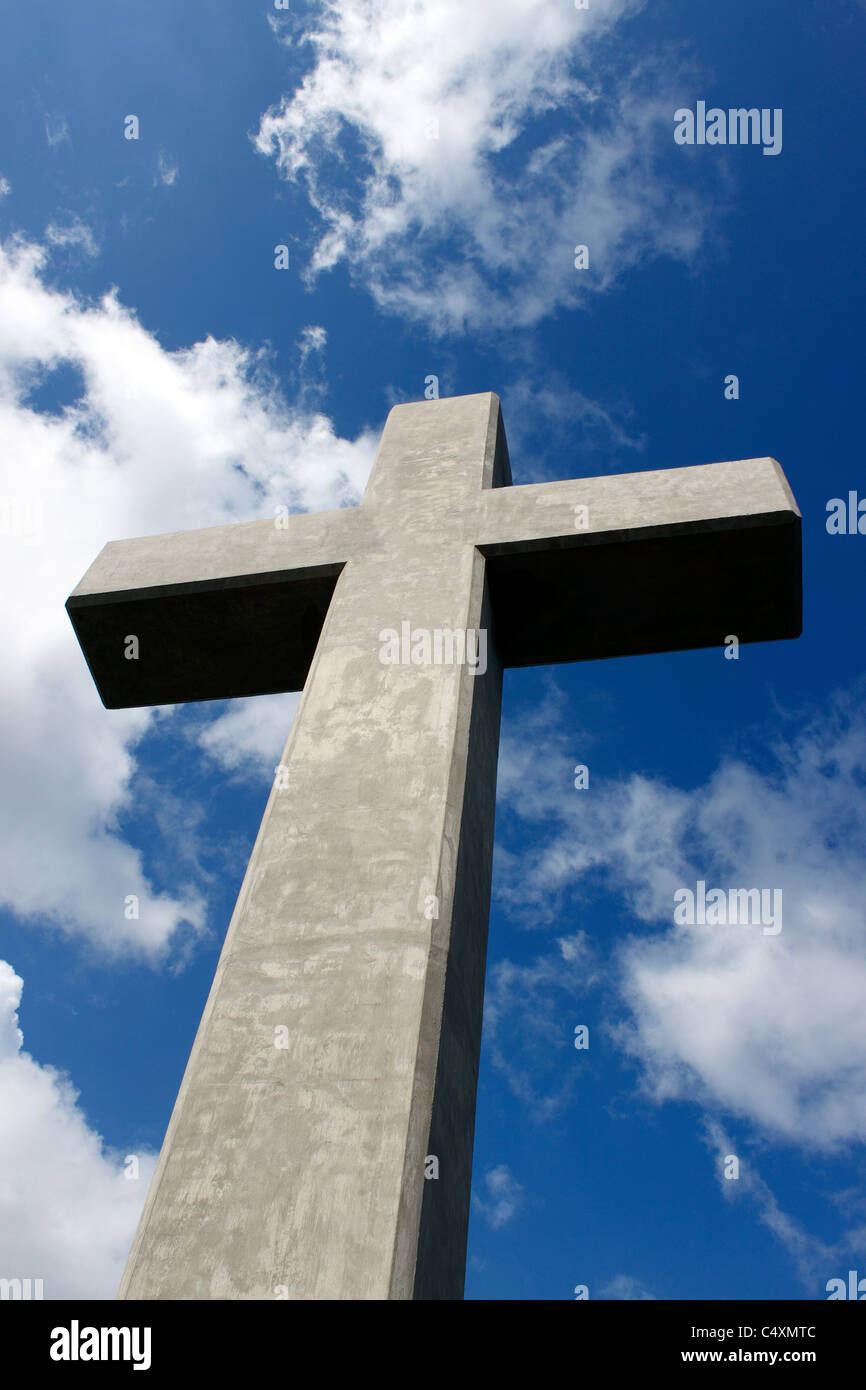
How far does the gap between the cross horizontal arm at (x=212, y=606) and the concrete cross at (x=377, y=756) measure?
2 cm

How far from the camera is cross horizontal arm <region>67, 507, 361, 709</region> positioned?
717cm

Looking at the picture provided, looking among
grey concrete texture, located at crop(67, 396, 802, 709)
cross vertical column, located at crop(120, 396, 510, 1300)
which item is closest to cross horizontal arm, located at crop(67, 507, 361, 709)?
grey concrete texture, located at crop(67, 396, 802, 709)

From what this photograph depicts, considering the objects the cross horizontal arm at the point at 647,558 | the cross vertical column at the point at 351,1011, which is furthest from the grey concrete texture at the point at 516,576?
the cross vertical column at the point at 351,1011

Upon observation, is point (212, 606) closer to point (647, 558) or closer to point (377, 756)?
point (377, 756)

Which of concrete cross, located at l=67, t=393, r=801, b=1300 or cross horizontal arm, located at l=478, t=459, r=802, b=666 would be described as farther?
cross horizontal arm, located at l=478, t=459, r=802, b=666

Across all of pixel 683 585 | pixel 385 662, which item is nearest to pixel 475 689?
pixel 385 662

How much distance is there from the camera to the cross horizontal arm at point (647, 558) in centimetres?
672

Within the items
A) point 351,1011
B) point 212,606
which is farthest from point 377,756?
point 212,606

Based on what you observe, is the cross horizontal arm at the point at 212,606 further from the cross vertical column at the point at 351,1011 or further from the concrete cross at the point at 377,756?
the cross vertical column at the point at 351,1011

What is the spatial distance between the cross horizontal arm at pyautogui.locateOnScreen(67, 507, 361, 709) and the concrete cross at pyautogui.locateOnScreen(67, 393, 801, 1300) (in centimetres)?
2

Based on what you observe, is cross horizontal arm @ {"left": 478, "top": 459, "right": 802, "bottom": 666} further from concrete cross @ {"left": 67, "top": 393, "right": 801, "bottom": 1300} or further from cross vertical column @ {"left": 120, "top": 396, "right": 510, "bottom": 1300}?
cross vertical column @ {"left": 120, "top": 396, "right": 510, "bottom": 1300}

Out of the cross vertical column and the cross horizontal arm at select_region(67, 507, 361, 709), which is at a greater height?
the cross horizontal arm at select_region(67, 507, 361, 709)

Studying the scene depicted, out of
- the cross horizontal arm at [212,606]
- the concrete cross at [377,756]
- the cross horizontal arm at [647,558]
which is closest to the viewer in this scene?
the concrete cross at [377,756]
